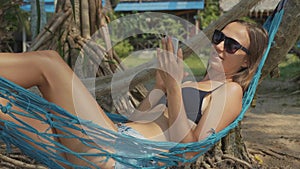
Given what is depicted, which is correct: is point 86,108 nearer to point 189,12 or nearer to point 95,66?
point 95,66

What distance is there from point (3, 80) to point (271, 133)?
2393 mm

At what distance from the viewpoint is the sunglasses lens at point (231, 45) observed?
168 centimetres

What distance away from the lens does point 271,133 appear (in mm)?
3316

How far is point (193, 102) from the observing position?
5.32 ft

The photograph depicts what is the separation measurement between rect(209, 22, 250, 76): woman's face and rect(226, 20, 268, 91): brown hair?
0.02 m

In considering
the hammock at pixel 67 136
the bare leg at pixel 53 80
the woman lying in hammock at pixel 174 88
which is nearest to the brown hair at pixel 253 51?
the woman lying in hammock at pixel 174 88

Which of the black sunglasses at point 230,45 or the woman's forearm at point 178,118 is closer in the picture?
the woman's forearm at point 178,118

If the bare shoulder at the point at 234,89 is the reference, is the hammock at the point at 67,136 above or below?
below

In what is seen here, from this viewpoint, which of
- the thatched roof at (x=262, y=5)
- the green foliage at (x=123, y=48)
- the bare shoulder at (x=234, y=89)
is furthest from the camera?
the green foliage at (x=123, y=48)

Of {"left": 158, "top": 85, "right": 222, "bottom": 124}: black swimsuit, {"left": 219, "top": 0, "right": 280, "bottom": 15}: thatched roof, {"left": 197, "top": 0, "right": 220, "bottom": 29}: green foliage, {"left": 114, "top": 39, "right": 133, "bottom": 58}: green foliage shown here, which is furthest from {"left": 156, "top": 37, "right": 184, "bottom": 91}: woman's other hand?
{"left": 197, "top": 0, "right": 220, "bottom": 29}: green foliage

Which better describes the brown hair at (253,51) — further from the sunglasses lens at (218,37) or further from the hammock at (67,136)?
the hammock at (67,136)

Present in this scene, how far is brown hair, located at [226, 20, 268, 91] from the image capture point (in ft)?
5.60

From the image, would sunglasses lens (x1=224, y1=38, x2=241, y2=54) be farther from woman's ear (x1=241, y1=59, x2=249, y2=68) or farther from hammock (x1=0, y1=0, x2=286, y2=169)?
hammock (x1=0, y1=0, x2=286, y2=169)

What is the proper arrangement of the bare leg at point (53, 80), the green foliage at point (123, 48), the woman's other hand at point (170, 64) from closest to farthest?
the woman's other hand at point (170, 64)
the bare leg at point (53, 80)
the green foliage at point (123, 48)
